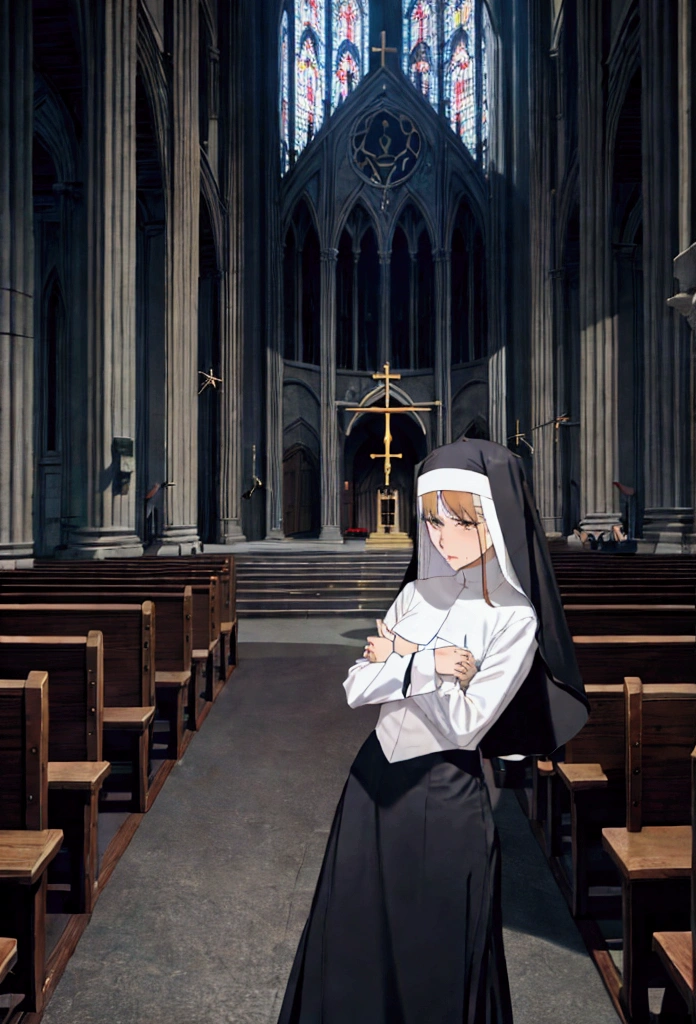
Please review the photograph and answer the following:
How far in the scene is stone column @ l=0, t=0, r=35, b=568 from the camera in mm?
9312

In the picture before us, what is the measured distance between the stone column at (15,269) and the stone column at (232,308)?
1057 centimetres

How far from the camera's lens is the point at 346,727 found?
5090 mm

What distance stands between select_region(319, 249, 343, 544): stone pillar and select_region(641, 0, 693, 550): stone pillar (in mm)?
14888

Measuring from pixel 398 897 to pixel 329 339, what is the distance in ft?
82.2

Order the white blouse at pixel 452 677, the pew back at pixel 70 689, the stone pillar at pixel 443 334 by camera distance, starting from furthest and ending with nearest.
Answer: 1. the stone pillar at pixel 443 334
2. the pew back at pixel 70 689
3. the white blouse at pixel 452 677

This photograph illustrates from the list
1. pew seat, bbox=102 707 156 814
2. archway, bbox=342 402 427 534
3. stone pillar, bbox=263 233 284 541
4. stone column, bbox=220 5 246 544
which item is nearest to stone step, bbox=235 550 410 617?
stone column, bbox=220 5 246 544

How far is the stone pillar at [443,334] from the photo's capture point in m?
26.7

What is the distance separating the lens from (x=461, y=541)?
157 cm

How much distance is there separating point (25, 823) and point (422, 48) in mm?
30506

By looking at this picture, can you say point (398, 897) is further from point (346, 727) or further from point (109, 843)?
point (346, 727)

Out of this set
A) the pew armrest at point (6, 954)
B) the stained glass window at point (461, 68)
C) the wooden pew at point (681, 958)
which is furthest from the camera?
the stained glass window at point (461, 68)

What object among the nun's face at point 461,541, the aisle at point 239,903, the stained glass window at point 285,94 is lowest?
the aisle at point 239,903

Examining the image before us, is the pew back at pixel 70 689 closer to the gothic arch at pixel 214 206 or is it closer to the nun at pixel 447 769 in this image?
the nun at pixel 447 769

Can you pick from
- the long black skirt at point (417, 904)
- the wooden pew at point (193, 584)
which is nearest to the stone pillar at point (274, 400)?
the wooden pew at point (193, 584)
